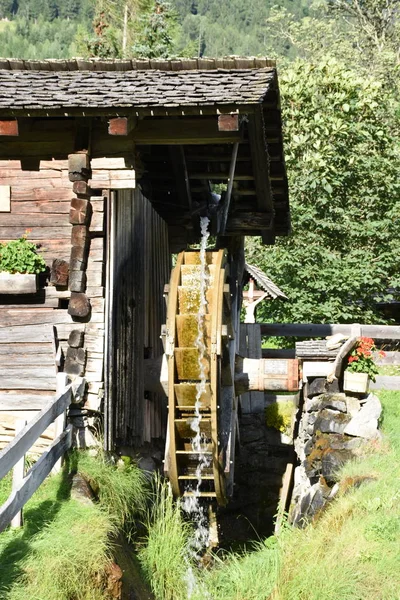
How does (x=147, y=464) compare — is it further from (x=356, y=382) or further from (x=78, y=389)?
(x=356, y=382)

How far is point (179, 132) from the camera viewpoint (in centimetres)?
873

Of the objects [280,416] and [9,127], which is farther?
[280,416]

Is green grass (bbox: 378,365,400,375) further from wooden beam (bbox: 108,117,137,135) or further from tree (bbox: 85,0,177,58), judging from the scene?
tree (bbox: 85,0,177,58)

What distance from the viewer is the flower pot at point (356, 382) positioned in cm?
1071

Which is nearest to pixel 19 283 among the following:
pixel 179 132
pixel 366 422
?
pixel 179 132

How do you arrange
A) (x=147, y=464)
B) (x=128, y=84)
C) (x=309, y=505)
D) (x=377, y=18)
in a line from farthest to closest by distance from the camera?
(x=377, y=18) → (x=147, y=464) → (x=309, y=505) → (x=128, y=84)

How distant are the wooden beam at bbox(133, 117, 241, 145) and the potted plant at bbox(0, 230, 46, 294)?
1627mm

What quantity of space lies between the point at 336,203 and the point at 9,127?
429 inches

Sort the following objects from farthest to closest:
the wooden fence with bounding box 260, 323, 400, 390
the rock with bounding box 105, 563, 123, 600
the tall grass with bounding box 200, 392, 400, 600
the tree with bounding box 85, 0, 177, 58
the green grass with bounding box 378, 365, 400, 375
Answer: the tree with bounding box 85, 0, 177, 58
the green grass with bounding box 378, 365, 400, 375
the wooden fence with bounding box 260, 323, 400, 390
the tall grass with bounding box 200, 392, 400, 600
the rock with bounding box 105, 563, 123, 600

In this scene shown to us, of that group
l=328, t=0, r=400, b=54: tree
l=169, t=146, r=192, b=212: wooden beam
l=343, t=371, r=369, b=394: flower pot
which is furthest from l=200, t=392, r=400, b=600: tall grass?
l=328, t=0, r=400, b=54: tree

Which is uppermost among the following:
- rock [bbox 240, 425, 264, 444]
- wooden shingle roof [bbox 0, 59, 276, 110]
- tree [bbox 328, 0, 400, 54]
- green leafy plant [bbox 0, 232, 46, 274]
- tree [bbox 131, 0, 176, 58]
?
tree [bbox 328, 0, 400, 54]

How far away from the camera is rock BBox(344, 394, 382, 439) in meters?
10.0

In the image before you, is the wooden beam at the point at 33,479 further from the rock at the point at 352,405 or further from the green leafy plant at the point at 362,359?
the green leafy plant at the point at 362,359

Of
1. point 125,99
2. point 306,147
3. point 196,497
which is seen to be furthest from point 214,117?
point 306,147
